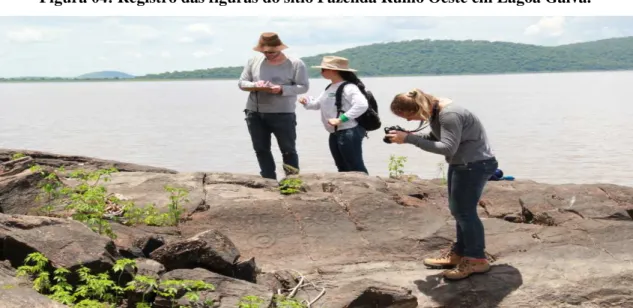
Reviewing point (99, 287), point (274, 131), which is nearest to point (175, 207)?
point (274, 131)

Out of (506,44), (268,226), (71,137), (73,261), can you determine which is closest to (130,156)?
(71,137)

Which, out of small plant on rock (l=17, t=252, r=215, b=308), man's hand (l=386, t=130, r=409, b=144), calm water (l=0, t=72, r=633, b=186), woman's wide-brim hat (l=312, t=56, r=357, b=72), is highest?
woman's wide-brim hat (l=312, t=56, r=357, b=72)

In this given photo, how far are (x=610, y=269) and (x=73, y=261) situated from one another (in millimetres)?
4294

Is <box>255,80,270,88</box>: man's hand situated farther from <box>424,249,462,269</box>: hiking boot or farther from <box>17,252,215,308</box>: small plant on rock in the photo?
<box>17,252,215,308</box>: small plant on rock

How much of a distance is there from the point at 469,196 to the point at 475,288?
2.44 ft

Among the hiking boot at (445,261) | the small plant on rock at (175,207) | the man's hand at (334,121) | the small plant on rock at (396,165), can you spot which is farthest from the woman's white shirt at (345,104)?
the hiking boot at (445,261)

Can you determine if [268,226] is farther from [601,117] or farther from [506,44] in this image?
[506,44]

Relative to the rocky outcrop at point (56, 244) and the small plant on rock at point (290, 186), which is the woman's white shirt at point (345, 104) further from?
the rocky outcrop at point (56, 244)

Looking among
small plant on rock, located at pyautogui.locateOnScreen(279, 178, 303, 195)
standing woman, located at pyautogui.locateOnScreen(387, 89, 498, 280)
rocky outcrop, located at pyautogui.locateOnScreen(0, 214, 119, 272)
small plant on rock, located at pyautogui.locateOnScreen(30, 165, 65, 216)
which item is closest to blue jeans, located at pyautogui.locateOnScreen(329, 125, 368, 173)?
small plant on rock, located at pyautogui.locateOnScreen(279, 178, 303, 195)

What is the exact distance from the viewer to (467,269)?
270 inches

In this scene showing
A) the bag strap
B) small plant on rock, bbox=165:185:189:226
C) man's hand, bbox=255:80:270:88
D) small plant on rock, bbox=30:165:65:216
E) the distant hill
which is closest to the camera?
small plant on rock, bbox=30:165:65:216

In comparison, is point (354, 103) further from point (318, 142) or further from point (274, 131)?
point (318, 142)

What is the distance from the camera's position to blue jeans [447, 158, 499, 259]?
6633 millimetres

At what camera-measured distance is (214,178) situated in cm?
1001
